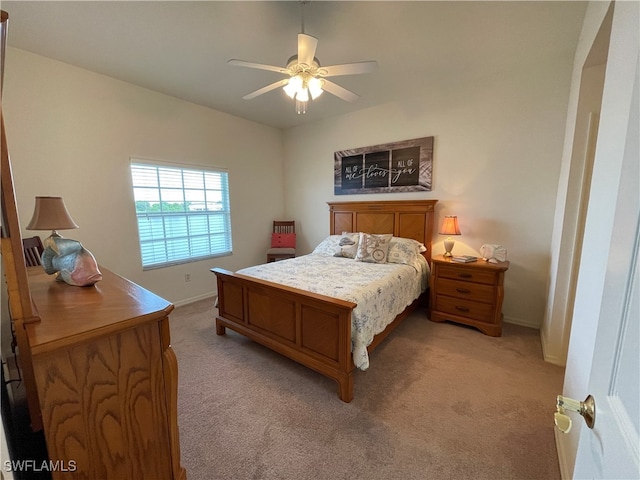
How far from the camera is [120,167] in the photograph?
3006 mm

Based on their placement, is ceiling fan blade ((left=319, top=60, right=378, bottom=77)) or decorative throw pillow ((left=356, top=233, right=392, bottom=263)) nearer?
ceiling fan blade ((left=319, top=60, right=378, bottom=77))

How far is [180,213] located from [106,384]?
3.10m

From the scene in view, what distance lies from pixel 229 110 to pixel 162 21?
70.8 inches

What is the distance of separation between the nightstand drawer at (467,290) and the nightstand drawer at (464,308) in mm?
48

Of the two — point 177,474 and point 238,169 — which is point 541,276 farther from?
point 238,169

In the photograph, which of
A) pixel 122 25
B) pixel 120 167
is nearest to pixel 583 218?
pixel 122 25

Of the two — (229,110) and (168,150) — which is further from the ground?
(229,110)

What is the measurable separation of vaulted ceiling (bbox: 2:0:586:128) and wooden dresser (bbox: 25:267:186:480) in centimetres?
211

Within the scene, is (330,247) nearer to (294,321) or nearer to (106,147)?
(294,321)

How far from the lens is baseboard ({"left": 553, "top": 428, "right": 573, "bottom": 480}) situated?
1.25 metres

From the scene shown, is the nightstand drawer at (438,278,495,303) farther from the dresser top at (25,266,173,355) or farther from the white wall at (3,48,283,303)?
the white wall at (3,48,283,303)

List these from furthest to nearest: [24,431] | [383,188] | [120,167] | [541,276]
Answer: [383,188] < [120,167] < [541,276] < [24,431]

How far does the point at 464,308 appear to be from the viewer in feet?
9.29

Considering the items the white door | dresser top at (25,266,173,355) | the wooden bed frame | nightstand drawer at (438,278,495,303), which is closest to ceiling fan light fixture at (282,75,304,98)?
the wooden bed frame
